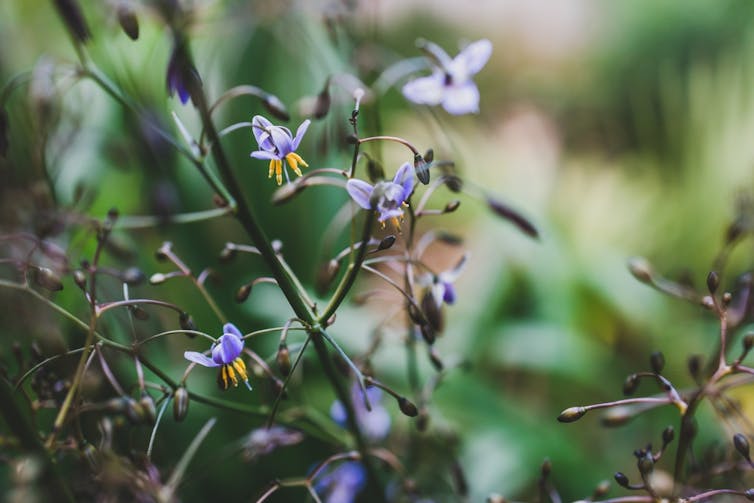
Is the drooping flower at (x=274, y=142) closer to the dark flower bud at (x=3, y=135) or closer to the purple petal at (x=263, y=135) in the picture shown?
the purple petal at (x=263, y=135)

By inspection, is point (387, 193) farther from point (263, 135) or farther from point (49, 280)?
point (49, 280)

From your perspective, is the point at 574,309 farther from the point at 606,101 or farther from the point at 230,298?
the point at 606,101

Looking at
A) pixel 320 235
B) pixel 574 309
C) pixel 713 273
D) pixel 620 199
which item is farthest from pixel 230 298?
pixel 620 199

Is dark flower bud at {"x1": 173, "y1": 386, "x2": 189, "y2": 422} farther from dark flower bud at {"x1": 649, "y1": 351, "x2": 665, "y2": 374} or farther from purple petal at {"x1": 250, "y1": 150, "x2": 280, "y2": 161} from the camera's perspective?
dark flower bud at {"x1": 649, "y1": 351, "x2": 665, "y2": 374}

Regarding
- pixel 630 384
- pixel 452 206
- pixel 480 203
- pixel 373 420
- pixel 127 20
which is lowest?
pixel 480 203

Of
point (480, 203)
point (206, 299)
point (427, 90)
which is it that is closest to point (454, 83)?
point (427, 90)

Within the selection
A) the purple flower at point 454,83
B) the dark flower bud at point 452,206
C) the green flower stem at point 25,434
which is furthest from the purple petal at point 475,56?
the green flower stem at point 25,434
